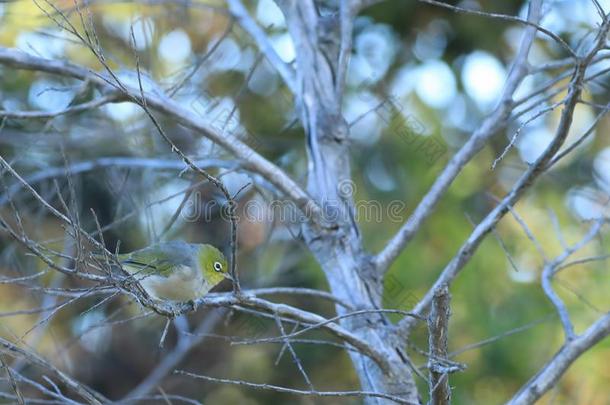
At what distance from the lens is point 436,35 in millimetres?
7082

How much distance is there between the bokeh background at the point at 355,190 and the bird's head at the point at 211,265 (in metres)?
1.27

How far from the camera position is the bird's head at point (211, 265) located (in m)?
4.04

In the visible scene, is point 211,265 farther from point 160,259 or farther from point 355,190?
point 355,190

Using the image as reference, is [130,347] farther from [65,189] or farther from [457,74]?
[457,74]

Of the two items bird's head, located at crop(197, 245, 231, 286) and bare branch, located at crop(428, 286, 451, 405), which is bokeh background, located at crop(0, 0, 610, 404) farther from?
bare branch, located at crop(428, 286, 451, 405)

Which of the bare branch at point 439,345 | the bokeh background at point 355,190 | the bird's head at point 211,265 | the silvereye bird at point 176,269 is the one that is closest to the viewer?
the bare branch at point 439,345

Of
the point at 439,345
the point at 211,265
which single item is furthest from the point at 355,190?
the point at 439,345

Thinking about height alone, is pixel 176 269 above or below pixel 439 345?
above

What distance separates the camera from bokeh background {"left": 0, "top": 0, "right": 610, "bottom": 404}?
5.70m

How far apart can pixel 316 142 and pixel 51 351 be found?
422cm

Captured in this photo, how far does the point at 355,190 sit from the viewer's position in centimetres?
621

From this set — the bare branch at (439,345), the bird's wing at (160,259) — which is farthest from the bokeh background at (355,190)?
the bare branch at (439,345)

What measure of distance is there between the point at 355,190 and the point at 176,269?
8.26 ft

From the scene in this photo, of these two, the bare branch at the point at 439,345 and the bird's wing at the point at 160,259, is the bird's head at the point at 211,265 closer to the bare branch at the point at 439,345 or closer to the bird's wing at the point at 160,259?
the bird's wing at the point at 160,259
